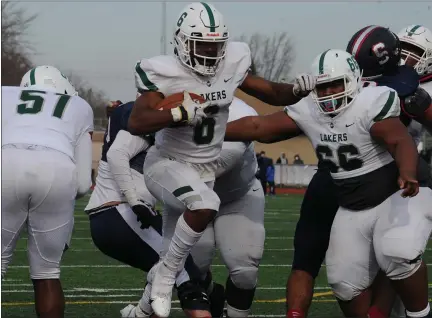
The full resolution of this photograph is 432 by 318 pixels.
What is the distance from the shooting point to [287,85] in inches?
209

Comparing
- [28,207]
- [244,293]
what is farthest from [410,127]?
[28,207]

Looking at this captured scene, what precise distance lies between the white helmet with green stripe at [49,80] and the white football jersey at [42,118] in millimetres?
140

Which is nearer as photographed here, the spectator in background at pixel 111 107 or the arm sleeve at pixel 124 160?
the arm sleeve at pixel 124 160

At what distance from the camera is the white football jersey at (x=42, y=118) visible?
192 inches

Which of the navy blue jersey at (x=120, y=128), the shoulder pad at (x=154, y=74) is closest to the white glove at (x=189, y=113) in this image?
the shoulder pad at (x=154, y=74)

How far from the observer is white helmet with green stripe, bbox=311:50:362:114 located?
5105 millimetres

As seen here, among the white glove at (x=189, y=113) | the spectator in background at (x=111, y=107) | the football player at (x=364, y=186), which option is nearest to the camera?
the white glove at (x=189, y=113)

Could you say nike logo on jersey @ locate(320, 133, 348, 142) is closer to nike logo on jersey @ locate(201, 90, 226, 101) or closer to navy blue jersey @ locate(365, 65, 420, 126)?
navy blue jersey @ locate(365, 65, 420, 126)

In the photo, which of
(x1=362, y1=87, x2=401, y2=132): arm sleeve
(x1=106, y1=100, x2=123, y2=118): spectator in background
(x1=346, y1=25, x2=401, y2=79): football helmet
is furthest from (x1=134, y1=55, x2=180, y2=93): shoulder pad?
(x1=106, y1=100, x2=123, y2=118): spectator in background

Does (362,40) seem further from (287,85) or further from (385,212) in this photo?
(385,212)

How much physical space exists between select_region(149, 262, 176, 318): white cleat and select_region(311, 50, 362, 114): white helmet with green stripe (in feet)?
4.03

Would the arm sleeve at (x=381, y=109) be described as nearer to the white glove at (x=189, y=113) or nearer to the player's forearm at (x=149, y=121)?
the white glove at (x=189, y=113)

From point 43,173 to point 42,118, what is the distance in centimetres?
33

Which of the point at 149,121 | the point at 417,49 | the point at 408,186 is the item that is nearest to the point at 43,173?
the point at 149,121
